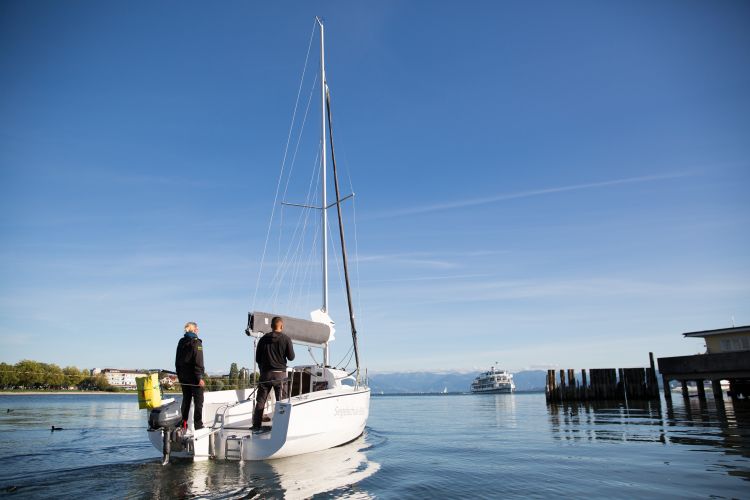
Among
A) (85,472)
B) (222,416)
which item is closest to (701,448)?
(222,416)

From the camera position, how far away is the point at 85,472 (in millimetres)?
8547

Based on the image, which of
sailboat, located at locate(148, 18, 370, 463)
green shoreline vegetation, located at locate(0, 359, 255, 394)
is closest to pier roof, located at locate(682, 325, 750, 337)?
sailboat, located at locate(148, 18, 370, 463)

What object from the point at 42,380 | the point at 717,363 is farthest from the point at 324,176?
the point at 42,380

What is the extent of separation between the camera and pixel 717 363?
27.1 m

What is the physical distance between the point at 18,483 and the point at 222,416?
3.23 metres

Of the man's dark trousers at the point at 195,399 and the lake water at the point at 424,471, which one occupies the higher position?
the man's dark trousers at the point at 195,399

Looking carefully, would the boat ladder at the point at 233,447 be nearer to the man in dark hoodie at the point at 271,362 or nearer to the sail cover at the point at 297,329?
the man in dark hoodie at the point at 271,362

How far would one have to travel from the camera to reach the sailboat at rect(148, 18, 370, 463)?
339 inches

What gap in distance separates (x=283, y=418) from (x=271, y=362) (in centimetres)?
114

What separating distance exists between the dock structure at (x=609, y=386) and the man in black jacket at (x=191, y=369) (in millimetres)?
29848

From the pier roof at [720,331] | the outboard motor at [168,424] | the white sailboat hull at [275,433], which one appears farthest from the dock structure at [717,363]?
the outboard motor at [168,424]

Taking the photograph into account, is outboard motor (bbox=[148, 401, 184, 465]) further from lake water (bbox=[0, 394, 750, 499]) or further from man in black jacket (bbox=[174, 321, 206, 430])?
lake water (bbox=[0, 394, 750, 499])

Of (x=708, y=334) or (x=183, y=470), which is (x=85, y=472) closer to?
(x=183, y=470)

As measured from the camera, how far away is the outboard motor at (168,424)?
27.8 feet
